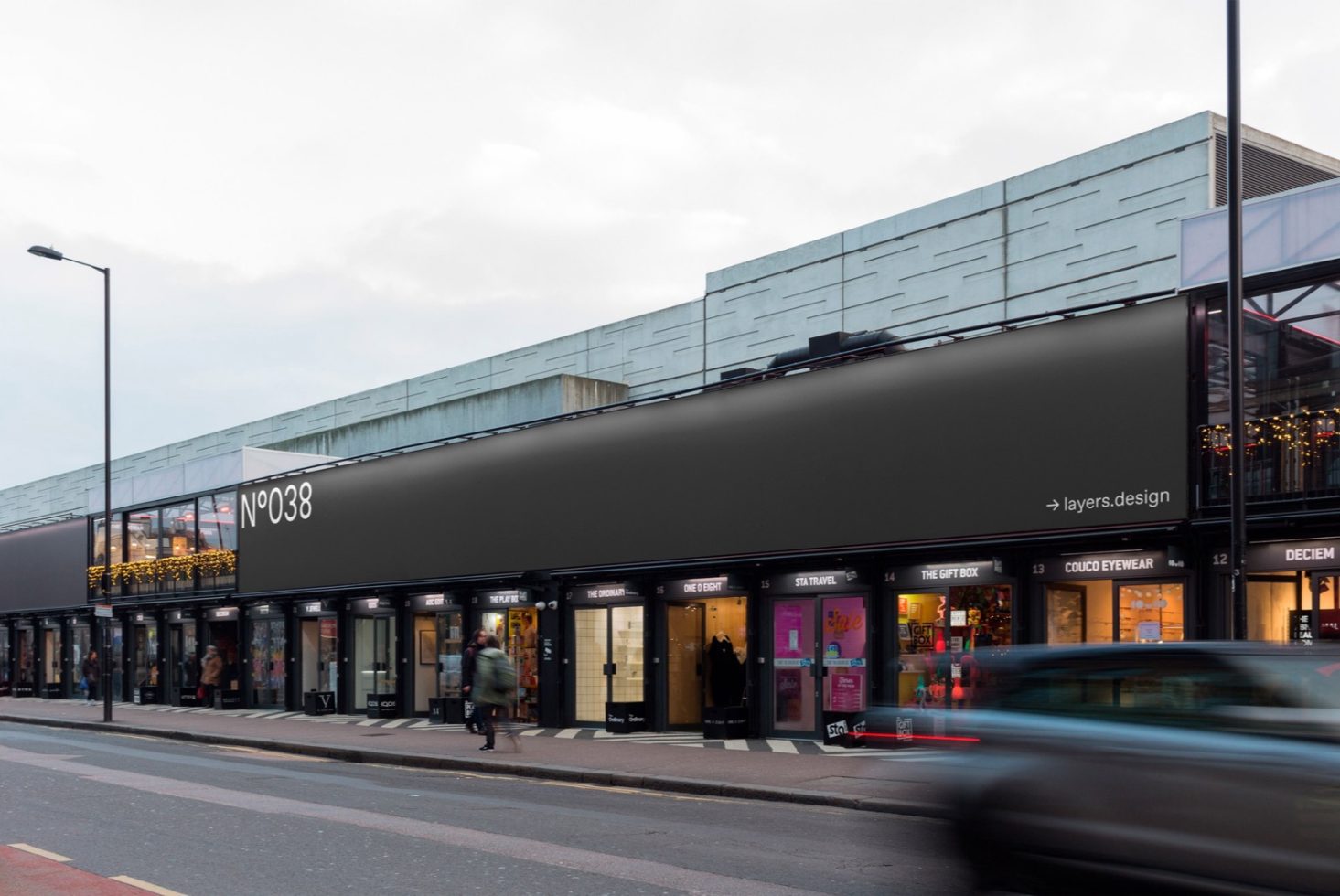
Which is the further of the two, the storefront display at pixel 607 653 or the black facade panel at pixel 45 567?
the black facade panel at pixel 45 567

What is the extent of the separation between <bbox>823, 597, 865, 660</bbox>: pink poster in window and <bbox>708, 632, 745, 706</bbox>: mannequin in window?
8.87 ft

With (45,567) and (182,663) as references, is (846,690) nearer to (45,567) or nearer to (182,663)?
(182,663)

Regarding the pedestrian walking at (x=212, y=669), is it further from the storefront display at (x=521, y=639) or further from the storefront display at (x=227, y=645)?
the storefront display at (x=521, y=639)

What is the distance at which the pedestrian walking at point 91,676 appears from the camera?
45.4 m

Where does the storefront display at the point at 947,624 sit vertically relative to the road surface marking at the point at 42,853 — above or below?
above

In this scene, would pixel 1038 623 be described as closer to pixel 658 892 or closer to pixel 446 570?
pixel 658 892

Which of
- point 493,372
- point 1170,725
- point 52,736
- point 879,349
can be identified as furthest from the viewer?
point 493,372

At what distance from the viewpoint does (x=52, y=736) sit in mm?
27766

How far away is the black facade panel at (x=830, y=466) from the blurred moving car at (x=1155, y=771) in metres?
10.6

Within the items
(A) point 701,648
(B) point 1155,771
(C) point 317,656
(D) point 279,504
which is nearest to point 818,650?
(A) point 701,648

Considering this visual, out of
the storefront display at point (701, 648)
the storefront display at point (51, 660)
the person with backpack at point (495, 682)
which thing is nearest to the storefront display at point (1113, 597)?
the storefront display at point (701, 648)

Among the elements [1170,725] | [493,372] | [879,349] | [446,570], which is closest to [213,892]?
[1170,725]

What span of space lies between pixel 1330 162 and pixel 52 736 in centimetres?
2967

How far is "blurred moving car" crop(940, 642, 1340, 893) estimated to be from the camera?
6348 mm
